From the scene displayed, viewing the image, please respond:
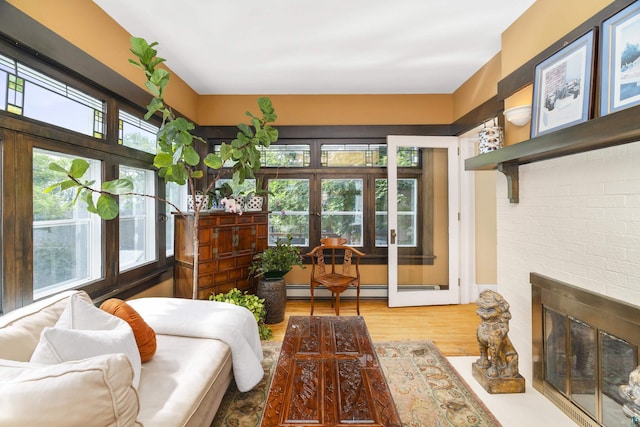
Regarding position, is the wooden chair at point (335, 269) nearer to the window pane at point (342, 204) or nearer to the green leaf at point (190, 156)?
the window pane at point (342, 204)

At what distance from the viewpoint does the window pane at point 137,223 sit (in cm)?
271

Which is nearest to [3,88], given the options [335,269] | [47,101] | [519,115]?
[47,101]

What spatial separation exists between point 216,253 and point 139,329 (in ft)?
5.11

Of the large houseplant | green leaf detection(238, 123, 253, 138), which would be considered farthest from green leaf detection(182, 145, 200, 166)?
green leaf detection(238, 123, 253, 138)

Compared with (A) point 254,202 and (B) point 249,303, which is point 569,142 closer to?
(B) point 249,303

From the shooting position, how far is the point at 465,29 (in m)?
2.52

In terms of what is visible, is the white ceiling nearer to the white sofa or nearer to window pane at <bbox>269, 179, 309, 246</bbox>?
window pane at <bbox>269, 179, 309, 246</bbox>

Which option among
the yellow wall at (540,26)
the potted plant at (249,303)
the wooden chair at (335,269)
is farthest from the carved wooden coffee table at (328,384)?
the yellow wall at (540,26)

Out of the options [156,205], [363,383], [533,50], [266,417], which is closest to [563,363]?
[363,383]

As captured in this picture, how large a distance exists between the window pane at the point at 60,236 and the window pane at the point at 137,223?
0.31 metres

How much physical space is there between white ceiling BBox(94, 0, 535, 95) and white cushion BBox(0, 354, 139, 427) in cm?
234

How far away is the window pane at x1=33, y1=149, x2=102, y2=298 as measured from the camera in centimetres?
189

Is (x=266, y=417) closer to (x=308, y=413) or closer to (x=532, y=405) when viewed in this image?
(x=308, y=413)

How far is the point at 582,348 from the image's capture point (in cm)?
176
